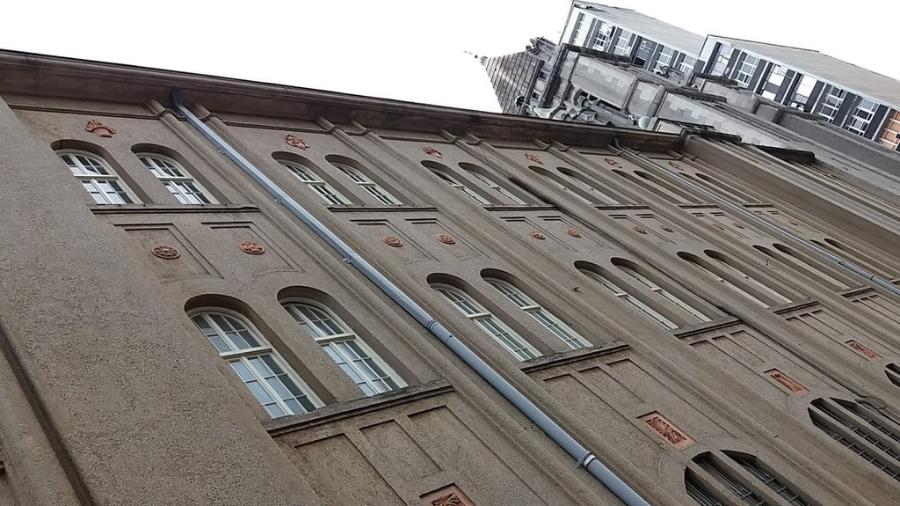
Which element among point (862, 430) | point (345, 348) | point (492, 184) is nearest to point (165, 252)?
point (345, 348)

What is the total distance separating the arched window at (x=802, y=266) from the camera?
24656mm

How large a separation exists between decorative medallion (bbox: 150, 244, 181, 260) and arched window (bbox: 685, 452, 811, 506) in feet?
28.4

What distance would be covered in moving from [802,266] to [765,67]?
129ft

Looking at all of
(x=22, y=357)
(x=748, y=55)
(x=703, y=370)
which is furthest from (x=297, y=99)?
(x=748, y=55)

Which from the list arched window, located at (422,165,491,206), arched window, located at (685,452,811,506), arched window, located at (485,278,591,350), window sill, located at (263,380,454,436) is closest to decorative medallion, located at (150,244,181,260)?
window sill, located at (263,380,454,436)

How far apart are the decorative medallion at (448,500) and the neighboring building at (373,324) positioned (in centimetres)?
4

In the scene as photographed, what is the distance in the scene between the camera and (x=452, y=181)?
21141mm

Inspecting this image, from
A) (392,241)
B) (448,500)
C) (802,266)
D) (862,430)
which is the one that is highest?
(802,266)

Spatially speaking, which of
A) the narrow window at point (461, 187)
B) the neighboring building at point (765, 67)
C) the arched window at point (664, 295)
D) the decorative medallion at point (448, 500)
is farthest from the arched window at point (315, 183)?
the neighboring building at point (765, 67)

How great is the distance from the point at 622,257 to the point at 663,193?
338 inches

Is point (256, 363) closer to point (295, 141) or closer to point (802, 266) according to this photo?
point (295, 141)

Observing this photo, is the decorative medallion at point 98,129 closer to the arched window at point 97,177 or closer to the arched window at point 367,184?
the arched window at point 97,177

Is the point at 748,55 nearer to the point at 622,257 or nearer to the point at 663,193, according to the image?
the point at 663,193

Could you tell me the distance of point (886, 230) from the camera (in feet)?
99.8
